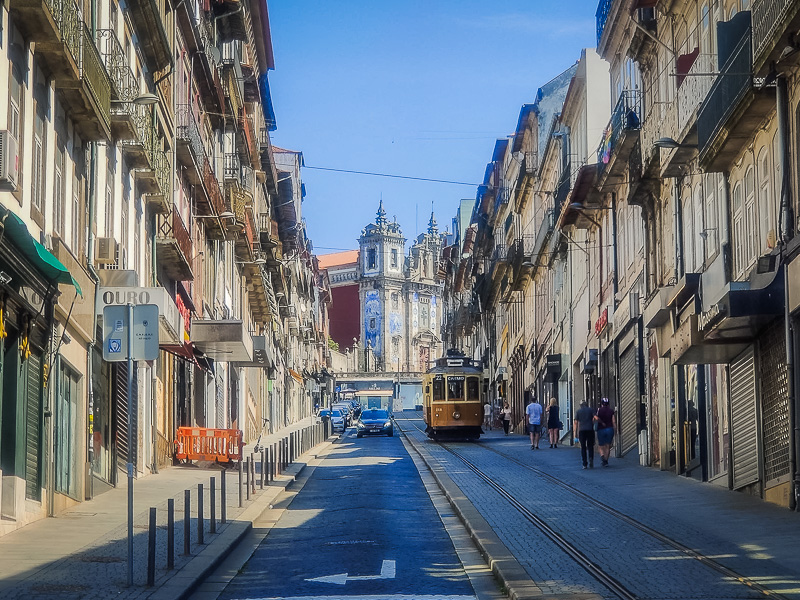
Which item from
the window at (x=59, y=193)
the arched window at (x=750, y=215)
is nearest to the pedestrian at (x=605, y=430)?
the arched window at (x=750, y=215)

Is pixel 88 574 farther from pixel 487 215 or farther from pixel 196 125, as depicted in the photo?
pixel 487 215

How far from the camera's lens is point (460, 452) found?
123 ft

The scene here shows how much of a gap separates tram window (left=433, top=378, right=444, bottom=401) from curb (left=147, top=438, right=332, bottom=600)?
26957 mm

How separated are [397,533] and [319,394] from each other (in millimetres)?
102160

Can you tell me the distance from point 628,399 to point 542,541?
18.3 m

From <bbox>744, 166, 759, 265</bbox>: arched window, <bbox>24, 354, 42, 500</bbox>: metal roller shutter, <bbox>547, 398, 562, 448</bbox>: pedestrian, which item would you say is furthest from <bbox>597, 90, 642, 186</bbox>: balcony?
<bbox>24, 354, 42, 500</bbox>: metal roller shutter

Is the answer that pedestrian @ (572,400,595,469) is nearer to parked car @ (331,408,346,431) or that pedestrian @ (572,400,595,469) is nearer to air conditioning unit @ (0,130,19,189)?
air conditioning unit @ (0,130,19,189)

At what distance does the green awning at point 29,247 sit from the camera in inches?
515

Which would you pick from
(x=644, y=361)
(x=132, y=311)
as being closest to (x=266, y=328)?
(x=644, y=361)

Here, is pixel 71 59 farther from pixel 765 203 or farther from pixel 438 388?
pixel 438 388

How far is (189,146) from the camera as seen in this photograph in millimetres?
29391

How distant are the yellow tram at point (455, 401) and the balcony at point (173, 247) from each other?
64.8ft

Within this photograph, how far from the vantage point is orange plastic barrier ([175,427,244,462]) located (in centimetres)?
2688

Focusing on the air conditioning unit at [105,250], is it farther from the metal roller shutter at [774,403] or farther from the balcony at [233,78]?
the balcony at [233,78]
